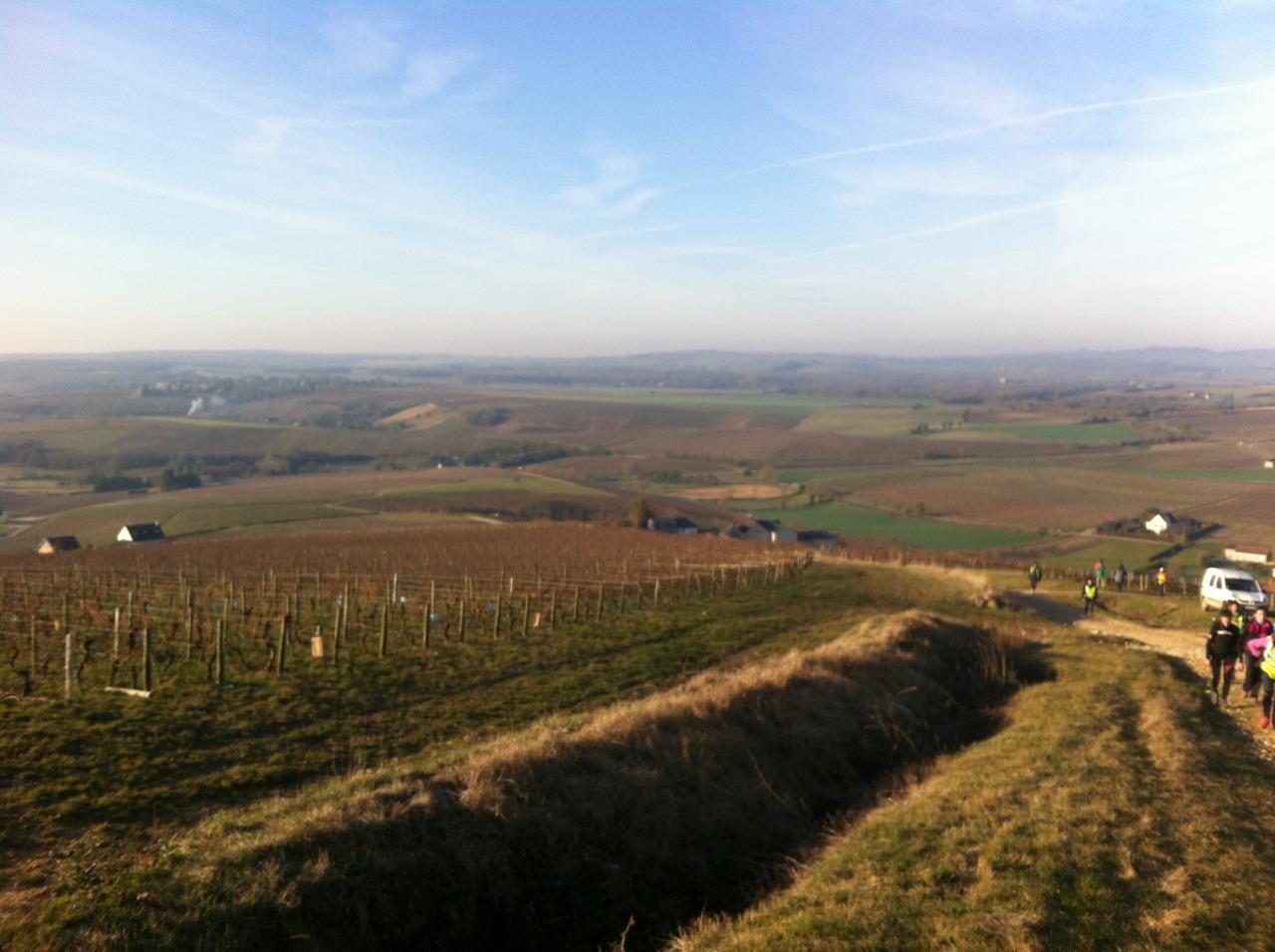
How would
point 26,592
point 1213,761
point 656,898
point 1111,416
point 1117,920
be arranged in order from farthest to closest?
point 1111,416, point 26,592, point 1213,761, point 656,898, point 1117,920

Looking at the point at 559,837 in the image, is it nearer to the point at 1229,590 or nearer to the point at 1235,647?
the point at 1235,647

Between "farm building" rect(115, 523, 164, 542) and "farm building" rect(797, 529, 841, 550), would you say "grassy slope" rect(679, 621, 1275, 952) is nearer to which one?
"farm building" rect(797, 529, 841, 550)

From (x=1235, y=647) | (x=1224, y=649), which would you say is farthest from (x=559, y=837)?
(x=1235, y=647)

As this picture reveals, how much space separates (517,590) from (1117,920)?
2289 cm

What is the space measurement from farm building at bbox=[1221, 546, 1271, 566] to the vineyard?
23561mm

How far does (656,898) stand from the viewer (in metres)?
8.55

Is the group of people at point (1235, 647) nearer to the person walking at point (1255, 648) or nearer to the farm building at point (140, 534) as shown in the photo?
the person walking at point (1255, 648)

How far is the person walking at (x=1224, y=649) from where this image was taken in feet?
47.6

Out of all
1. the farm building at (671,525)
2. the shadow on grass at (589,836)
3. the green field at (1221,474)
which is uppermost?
the shadow on grass at (589,836)

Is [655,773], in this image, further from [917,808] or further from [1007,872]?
[1007,872]

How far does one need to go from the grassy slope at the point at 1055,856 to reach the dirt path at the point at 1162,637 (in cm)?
86

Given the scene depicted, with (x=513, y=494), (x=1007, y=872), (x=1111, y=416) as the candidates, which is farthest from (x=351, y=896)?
(x=1111, y=416)

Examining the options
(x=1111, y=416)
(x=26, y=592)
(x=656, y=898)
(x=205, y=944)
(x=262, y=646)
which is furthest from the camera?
(x=1111, y=416)

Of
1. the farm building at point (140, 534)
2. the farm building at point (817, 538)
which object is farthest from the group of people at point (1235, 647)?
the farm building at point (140, 534)
